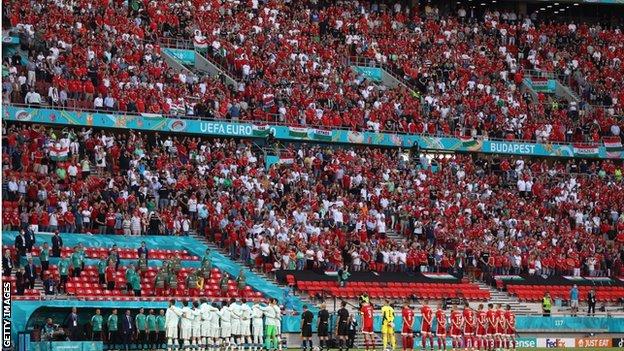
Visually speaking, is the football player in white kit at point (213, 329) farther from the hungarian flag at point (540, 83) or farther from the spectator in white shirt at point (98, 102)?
the hungarian flag at point (540, 83)

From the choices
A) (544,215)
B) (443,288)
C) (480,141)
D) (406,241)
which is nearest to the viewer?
(443,288)

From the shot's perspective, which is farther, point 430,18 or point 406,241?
point 430,18

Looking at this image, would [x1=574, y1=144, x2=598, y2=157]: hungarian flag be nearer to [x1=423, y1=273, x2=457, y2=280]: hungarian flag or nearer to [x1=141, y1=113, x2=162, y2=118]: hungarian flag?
[x1=423, y1=273, x2=457, y2=280]: hungarian flag

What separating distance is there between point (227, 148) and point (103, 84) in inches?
217

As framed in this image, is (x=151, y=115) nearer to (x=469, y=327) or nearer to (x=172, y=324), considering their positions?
(x=172, y=324)

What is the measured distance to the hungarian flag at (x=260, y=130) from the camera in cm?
5334

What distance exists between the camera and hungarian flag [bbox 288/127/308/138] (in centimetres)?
5412

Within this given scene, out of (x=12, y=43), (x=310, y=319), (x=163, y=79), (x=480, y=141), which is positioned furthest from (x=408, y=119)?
(x=310, y=319)

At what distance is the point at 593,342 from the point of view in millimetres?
44875

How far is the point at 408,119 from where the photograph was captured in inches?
2286

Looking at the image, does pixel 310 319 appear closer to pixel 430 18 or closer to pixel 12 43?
pixel 12 43

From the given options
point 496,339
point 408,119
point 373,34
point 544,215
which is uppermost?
point 373,34

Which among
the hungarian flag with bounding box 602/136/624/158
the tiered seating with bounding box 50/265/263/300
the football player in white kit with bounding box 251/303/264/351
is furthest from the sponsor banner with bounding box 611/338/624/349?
the hungarian flag with bounding box 602/136/624/158

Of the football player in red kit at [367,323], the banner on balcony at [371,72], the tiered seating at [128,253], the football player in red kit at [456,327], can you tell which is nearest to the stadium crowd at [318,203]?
the tiered seating at [128,253]
